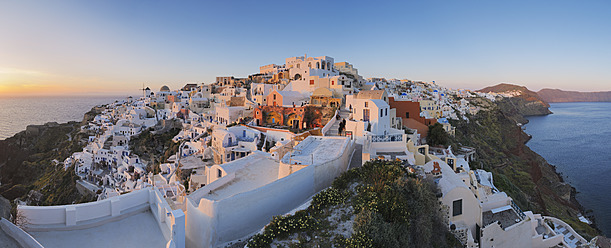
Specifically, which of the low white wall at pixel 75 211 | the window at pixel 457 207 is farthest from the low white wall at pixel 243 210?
the window at pixel 457 207

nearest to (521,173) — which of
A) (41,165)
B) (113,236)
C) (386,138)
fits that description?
(386,138)

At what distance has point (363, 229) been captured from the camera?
25.8 feet

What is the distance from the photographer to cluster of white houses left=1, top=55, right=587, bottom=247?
660 centimetres

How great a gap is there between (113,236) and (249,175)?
7002 mm

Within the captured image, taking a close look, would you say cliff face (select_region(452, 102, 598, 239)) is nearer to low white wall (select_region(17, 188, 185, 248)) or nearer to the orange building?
the orange building

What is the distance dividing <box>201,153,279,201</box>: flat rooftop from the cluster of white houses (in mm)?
47

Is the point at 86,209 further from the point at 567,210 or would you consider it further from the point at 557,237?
the point at 567,210

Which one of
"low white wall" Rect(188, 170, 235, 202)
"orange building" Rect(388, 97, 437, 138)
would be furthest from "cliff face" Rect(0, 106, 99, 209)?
"orange building" Rect(388, 97, 437, 138)

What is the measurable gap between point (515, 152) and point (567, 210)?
59.8 feet

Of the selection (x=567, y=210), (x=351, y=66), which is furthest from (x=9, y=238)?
(x=351, y=66)

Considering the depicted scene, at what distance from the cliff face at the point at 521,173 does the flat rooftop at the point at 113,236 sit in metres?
25.2

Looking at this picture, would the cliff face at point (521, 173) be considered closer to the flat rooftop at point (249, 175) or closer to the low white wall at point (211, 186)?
the flat rooftop at point (249, 175)

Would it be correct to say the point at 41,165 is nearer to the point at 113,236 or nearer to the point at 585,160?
the point at 113,236

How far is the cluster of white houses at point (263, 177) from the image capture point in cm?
660
